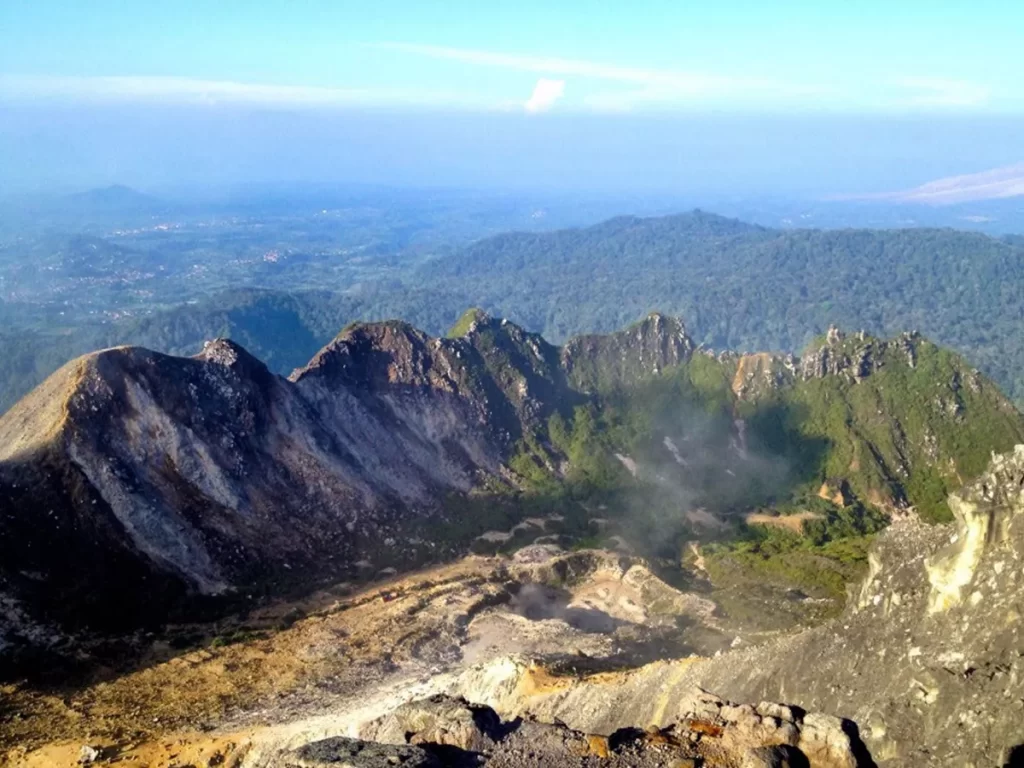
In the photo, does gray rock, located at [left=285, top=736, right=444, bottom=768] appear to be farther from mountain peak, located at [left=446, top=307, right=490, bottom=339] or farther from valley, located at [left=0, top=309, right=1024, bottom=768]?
mountain peak, located at [left=446, top=307, right=490, bottom=339]

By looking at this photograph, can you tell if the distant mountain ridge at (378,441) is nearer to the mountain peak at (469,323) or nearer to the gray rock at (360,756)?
the mountain peak at (469,323)

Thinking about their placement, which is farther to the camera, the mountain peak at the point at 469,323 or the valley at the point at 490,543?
the mountain peak at the point at 469,323

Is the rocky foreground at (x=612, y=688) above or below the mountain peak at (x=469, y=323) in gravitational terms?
below

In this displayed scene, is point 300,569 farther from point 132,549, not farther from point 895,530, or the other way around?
point 895,530

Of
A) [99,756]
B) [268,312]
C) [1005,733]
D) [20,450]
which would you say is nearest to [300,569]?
[20,450]

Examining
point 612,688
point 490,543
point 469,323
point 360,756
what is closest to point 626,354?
point 469,323

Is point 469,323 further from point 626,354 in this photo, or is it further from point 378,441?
point 378,441

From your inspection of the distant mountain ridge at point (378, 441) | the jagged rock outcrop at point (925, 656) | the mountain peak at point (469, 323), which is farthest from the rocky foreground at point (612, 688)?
the mountain peak at point (469, 323)

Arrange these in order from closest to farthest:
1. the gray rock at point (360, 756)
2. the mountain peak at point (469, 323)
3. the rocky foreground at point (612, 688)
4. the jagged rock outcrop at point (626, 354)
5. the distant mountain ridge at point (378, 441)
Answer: the gray rock at point (360, 756) → the rocky foreground at point (612, 688) → the distant mountain ridge at point (378, 441) → the mountain peak at point (469, 323) → the jagged rock outcrop at point (626, 354)

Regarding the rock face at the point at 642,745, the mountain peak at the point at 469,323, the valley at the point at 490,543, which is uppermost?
the mountain peak at the point at 469,323

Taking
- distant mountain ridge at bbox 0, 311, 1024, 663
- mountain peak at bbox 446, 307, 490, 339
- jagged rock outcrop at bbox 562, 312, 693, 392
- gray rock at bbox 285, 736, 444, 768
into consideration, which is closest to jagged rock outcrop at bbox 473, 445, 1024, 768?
gray rock at bbox 285, 736, 444, 768

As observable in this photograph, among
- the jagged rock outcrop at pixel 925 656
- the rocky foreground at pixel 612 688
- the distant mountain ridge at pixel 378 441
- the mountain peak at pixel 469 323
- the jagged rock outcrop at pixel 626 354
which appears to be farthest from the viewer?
the jagged rock outcrop at pixel 626 354
